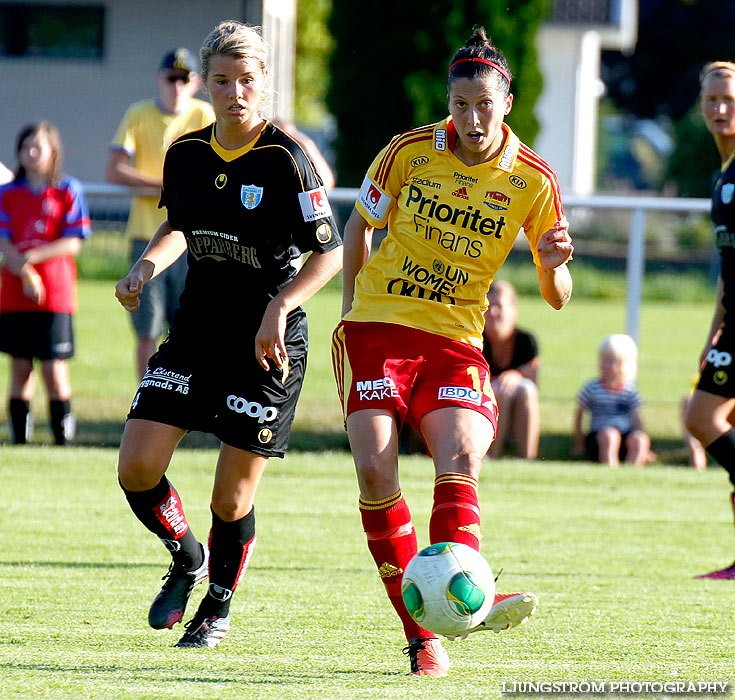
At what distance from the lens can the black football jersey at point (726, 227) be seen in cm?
629

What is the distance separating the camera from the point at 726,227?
20.7ft

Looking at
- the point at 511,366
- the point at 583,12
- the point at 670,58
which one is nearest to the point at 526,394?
the point at 511,366

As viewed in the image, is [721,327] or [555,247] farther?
[721,327]

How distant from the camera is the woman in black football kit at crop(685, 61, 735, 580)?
247 inches

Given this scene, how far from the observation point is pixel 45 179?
9289mm

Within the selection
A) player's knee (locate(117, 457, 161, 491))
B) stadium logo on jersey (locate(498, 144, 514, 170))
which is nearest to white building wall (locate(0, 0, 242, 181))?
stadium logo on jersey (locate(498, 144, 514, 170))

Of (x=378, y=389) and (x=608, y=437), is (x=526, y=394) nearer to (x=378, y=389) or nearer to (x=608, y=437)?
(x=608, y=437)

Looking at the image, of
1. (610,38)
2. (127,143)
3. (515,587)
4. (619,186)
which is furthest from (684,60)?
(515,587)

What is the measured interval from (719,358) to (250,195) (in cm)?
286

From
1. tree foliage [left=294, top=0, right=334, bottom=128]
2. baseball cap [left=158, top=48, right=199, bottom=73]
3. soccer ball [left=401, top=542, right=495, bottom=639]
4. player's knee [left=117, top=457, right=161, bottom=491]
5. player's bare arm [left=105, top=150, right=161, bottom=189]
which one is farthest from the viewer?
tree foliage [left=294, top=0, right=334, bottom=128]

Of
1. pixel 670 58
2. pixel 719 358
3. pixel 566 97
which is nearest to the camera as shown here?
pixel 719 358

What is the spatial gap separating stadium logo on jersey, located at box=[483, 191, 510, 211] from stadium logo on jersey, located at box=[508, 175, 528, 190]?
5cm

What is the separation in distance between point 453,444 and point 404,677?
76cm

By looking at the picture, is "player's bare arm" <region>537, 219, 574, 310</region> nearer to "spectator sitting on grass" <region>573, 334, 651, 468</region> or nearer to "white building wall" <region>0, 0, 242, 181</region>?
"spectator sitting on grass" <region>573, 334, 651, 468</region>
